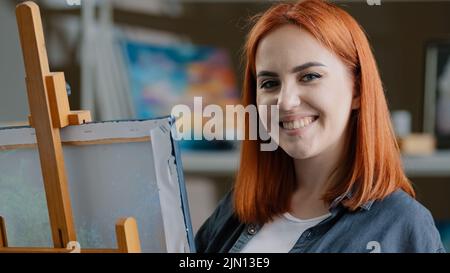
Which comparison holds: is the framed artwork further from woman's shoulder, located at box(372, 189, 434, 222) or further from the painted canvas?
the painted canvas

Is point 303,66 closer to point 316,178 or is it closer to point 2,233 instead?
point 316,178

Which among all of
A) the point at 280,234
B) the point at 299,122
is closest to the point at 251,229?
the point at 280,234

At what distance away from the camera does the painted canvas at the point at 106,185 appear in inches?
25.4

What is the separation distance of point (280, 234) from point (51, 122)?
293 mm

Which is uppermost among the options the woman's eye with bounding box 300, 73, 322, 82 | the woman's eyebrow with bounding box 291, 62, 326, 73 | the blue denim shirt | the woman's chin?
the woman's eyebrow with bounding box 291, 62, 326, 73

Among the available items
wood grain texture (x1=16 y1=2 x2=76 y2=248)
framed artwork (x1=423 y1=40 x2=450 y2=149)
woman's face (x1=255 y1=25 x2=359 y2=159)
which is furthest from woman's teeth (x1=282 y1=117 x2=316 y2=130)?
framed artwork (x1=423 y1=40 x2=450 y2=149)

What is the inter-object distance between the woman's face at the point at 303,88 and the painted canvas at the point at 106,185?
5.2 inches

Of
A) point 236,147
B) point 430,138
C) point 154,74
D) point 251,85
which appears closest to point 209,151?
point 236,147

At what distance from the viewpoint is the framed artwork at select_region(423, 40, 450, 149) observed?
1469 millimetres

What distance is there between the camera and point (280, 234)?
0.73 meters

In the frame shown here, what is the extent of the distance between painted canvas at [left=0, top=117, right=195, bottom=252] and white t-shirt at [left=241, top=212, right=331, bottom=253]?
0.34 ft

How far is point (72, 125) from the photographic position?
2.21 ft

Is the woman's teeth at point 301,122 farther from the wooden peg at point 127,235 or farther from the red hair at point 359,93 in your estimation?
the wooden peg at point 127,235
